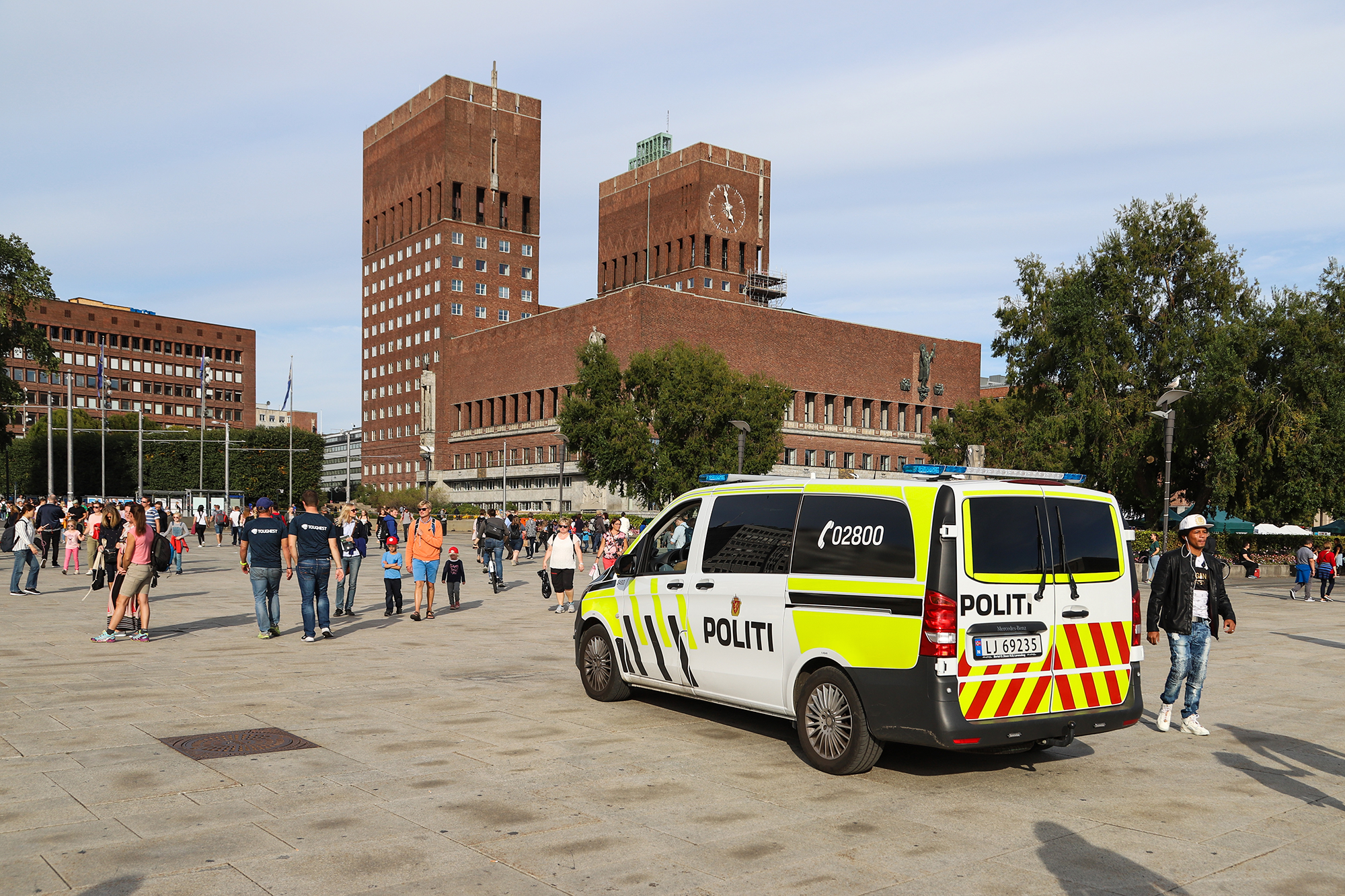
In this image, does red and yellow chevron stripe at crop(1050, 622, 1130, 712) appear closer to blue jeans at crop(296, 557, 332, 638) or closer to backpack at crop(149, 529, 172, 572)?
blue jeans at crop(296, 557, 332, 638)

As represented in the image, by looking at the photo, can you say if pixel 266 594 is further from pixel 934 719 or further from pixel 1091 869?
pixel 1091 869

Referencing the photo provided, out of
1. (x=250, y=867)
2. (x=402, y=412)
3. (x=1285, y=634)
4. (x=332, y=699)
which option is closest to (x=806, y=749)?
(x=250, y=867)

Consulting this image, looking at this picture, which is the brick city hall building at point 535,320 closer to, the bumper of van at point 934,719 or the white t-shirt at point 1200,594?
the white t-shirt at point 1200,594

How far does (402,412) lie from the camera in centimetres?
12131

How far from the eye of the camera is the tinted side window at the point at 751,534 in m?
8.03

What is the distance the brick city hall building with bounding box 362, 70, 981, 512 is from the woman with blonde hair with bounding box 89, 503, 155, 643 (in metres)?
68.7

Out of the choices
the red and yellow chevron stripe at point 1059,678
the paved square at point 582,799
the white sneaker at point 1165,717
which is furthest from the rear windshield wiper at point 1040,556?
the white sneaker at point 1165,717

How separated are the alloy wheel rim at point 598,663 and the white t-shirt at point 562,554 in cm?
883

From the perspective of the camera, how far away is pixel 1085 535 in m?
7.46

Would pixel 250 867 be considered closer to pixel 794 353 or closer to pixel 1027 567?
pixel 1027 567

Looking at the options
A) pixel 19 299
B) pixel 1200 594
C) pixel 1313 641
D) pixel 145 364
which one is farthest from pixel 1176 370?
pixel 145 364

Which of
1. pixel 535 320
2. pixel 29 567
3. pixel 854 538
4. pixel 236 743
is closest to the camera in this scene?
pixel 854 538

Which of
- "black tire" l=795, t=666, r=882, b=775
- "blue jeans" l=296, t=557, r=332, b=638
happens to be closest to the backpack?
"blue jeans" l=296, t=557, r=332, b=638

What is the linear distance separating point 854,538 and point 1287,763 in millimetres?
3778
